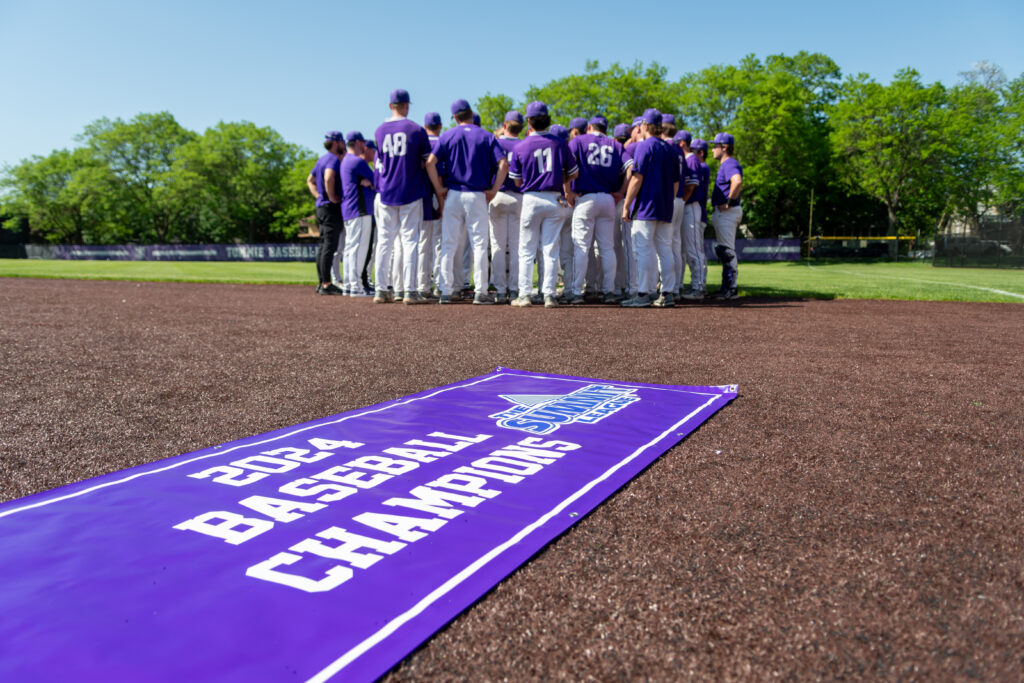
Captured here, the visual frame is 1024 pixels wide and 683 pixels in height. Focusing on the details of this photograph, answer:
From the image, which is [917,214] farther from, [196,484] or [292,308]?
[196,484]

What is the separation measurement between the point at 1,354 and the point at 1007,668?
6447 mm

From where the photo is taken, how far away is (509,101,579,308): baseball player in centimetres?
853

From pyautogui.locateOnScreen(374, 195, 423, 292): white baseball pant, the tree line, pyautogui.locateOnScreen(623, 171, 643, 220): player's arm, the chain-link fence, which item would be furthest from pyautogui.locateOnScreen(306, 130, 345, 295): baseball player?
the tree line

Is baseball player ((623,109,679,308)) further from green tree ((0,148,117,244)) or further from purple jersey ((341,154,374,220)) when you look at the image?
green tree ((0,148,117,244))

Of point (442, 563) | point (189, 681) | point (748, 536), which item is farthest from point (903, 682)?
point (189, 681)

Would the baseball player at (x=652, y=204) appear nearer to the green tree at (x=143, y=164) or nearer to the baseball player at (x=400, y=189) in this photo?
the baseball player at (x=400, y=189)

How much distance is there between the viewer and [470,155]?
28.3 feet

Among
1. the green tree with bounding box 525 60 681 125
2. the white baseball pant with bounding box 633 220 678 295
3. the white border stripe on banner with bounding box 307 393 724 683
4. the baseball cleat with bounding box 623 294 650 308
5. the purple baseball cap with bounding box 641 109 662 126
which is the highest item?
the green tree with bounding box 525 60 681 125

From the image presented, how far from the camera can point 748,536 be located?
210 centimetres

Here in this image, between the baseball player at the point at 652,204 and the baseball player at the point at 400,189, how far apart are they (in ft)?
9.38

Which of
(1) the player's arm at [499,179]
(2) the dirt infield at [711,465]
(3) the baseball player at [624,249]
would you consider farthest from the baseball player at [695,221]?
(2) the dirt infield at [711,465]

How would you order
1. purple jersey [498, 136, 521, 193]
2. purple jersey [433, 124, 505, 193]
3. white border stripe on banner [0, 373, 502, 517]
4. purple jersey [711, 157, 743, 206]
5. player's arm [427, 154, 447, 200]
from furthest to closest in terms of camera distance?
purple jersey [711, 157, 743, 206] → purple jersey [498, 136, 521, 193] → player's arm [427, 154, 447, 200] → purple jersey [433, 124, 505, 193] → white border stripe on banner [0, 373, 502, 517]

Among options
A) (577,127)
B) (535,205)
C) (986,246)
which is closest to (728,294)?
(577,127)

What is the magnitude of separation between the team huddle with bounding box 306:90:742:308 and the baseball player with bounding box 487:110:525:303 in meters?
0.02
